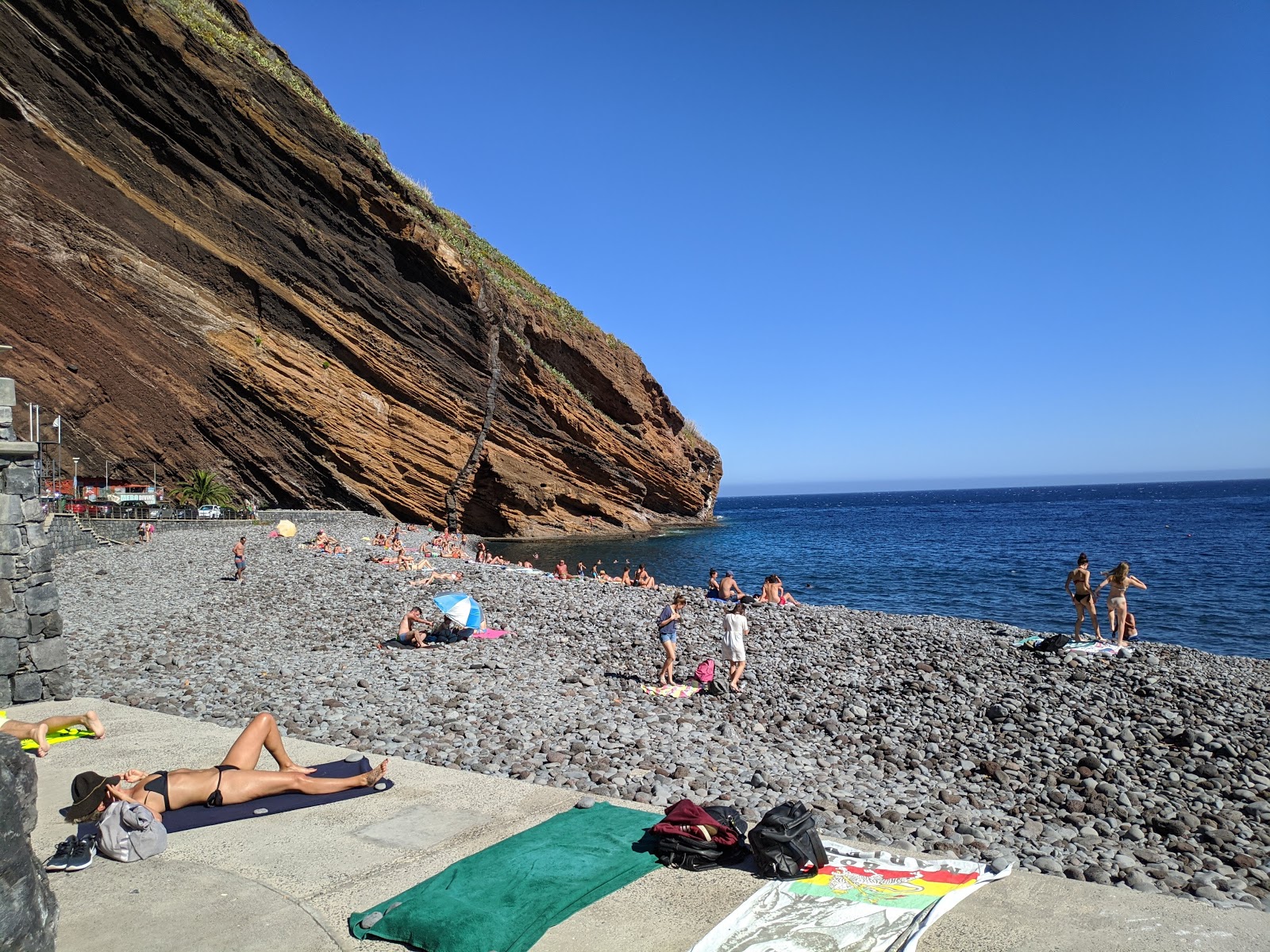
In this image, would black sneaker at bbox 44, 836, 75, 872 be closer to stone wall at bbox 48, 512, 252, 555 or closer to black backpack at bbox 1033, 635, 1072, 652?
black backpack at bbox 1033, 635, 1072, 652

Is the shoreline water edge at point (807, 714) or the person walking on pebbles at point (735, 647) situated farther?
the person walking on pebbles at point (735, 647)

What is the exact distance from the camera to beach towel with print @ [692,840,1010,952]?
403 centimetres

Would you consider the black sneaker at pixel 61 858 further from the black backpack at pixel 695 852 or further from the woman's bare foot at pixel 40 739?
the black backpack at pixel 695 852

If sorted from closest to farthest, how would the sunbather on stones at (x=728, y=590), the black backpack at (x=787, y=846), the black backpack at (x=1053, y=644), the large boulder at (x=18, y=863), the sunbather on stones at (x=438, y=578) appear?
the large boulder at (x=18, y=863)
the black backpack at (x=787, y=846)
the black backpack at (x=1053, y=644)
the sunbather on stones at (x=728, y=590)
the sunbather on stones at (x=438, y=578)

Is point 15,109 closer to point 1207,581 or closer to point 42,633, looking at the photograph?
point 42,633

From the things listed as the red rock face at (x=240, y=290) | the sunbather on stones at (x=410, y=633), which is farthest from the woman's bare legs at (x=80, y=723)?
the red rock face at (x=240, y=290)

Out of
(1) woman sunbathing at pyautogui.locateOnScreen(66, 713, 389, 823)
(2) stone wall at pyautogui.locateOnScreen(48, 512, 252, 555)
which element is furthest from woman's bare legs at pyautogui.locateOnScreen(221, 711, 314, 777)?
(2) stone wall at pyautogui.locateOnScreen(48, 512, 252, 555)

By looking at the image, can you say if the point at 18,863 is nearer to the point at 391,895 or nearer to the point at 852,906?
the point at 391,895

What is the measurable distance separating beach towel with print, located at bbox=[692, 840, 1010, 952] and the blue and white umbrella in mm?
10289

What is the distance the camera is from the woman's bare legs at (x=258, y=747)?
6141mm

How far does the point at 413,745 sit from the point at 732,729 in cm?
380

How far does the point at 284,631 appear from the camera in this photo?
1432 cm

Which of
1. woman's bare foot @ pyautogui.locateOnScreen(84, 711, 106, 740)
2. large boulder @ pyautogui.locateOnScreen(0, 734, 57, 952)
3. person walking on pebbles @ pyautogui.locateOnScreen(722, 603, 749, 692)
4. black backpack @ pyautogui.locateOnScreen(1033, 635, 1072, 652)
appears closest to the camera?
large boulder @ pyautogui.locateOnScreen(0, 734, 57, 952)

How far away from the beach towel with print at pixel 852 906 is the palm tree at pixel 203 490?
36359 millimetres
